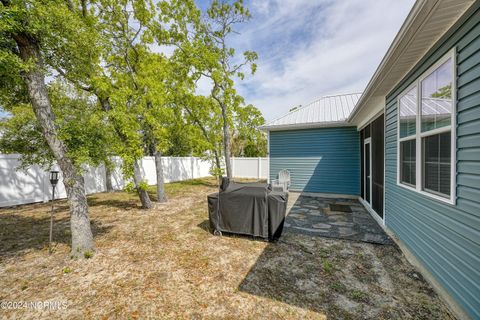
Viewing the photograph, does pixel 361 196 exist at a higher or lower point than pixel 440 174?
lower

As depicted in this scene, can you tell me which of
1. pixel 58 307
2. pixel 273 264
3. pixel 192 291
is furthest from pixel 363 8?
pixel 58 307

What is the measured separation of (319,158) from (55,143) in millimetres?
7890

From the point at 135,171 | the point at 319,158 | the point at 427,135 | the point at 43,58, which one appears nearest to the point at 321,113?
the point at 319,158

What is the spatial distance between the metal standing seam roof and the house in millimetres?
2559

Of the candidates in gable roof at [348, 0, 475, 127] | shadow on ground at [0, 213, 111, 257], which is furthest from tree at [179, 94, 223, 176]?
gable roof at [348, 0, 475, 127]

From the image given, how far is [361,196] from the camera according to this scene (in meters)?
7.29

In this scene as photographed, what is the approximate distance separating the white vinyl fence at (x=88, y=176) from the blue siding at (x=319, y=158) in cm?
557

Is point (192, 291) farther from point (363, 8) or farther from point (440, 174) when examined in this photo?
point (363, 8)

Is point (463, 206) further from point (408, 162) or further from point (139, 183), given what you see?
point (139, 183)

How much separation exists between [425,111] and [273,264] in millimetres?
3054

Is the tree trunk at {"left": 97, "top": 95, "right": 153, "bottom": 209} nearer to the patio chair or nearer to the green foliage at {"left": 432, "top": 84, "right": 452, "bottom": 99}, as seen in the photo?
the patio chair

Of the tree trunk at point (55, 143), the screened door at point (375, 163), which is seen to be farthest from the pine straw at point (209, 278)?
the screened door at point (375, 163)

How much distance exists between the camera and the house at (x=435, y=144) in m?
1.81

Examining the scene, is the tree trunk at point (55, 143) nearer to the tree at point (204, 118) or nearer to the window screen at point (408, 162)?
the window screen at point (408, 162)
